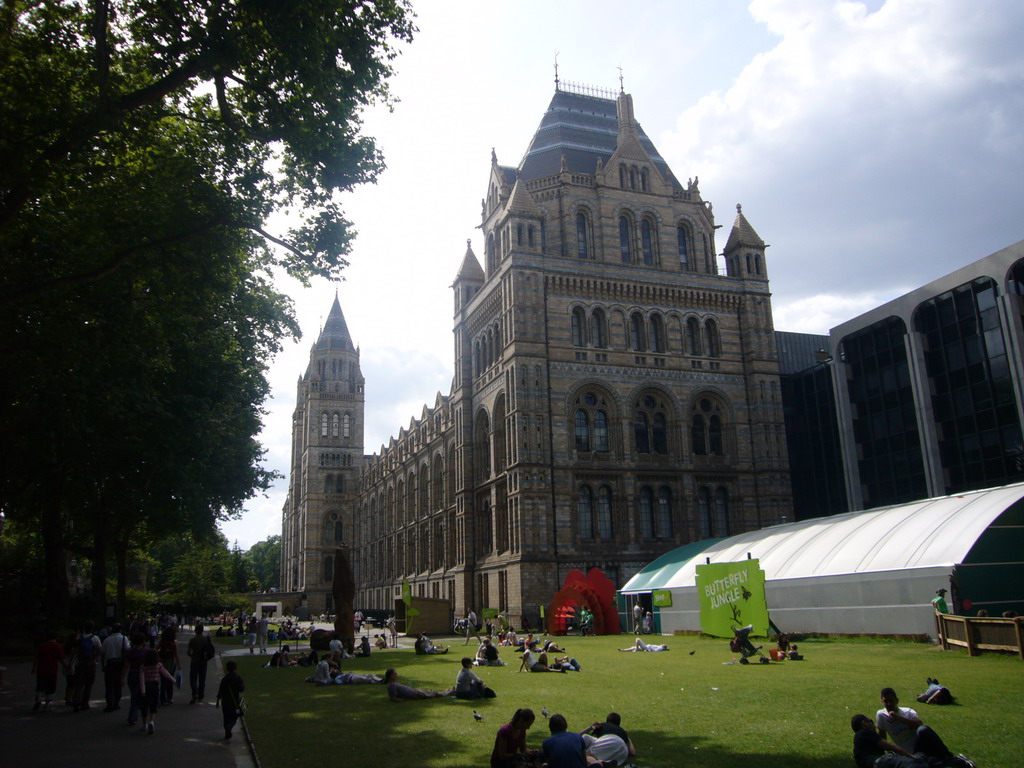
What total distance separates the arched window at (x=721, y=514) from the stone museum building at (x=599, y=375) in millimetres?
92

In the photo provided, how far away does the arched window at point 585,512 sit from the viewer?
45844 millimetres

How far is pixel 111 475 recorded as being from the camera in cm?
3369

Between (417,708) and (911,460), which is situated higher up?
(911,460)

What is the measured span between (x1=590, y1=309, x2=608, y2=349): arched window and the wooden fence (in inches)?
1075

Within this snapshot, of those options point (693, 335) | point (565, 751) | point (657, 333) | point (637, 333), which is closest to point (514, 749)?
point (565, 751)

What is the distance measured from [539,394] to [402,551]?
1273 inches

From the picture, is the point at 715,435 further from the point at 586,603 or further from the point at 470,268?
the point at 470,268

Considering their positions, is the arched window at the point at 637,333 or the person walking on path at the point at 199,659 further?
the arched window at the point at 637,333

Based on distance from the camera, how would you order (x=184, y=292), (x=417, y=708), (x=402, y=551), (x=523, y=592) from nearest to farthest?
(x=417, y=708)
(x=184, y=292)
(x=523, y=592)
(x=402, y=551)

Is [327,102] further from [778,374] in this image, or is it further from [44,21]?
[778,374]

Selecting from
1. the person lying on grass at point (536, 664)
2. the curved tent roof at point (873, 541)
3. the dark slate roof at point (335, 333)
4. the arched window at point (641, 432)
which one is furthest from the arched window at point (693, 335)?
the dark slate roof at point (335, 333)

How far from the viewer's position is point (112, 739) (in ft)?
47.1

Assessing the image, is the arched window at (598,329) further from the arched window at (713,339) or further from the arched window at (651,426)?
the arched window at (713,339)

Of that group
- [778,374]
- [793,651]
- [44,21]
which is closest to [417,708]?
[793,651]
